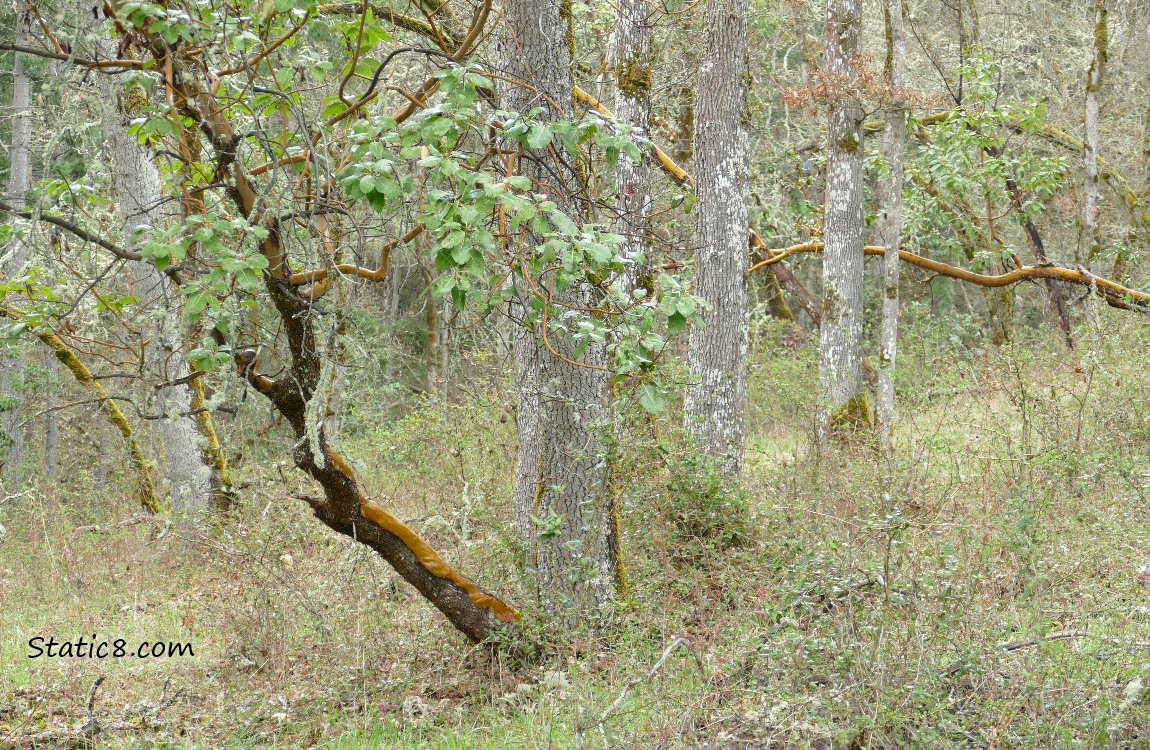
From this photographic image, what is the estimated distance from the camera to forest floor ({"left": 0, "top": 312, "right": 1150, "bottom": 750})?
14.1 ft

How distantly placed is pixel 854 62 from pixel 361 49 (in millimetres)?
8611

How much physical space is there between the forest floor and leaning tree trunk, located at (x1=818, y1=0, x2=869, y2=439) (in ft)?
5.74

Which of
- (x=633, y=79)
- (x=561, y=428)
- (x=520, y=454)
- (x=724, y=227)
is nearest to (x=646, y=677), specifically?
(x=561, y=428)

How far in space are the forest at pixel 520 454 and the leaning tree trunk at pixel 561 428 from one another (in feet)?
0.09

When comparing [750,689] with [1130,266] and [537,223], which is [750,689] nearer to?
[537,223]

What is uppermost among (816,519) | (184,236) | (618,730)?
(184,236)

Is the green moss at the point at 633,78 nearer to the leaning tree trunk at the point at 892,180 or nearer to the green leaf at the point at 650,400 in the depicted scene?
the leaning tree trunk at the point at 892,180

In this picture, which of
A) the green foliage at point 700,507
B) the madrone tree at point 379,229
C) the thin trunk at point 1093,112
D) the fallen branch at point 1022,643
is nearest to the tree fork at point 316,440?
the madrone tree at point 379,229

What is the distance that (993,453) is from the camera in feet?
28.2

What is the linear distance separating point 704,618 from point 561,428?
1.61 meters

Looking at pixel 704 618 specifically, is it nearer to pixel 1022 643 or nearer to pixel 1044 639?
pixel 1022 643

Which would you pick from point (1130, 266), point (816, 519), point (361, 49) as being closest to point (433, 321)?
point (1130, 266)

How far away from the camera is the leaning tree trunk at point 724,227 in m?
8.85

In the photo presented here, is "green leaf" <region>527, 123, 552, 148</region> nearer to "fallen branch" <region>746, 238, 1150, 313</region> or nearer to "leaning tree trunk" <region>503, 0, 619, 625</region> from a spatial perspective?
"leaning tree trunk" <region>503, 0, 619, 625</region>
